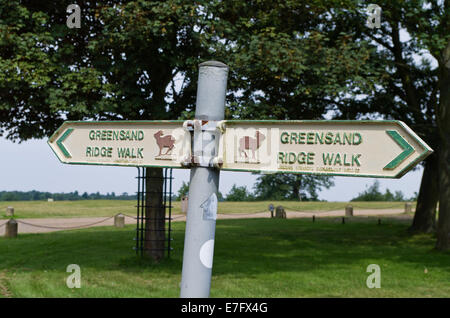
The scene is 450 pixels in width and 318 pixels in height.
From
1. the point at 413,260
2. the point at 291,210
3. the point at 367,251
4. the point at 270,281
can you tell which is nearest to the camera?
the point at 270,281

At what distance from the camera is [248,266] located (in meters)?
13.0

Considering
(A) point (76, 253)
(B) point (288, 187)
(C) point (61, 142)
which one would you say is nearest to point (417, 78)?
(A) point (76, 253)

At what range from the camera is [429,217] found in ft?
72.4

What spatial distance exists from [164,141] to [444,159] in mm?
15009

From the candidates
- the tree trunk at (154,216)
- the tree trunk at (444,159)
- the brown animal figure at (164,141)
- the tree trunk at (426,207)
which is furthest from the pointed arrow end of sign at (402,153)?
the tree trunk at (426,207)

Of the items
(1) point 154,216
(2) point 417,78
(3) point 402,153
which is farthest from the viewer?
(2) point 417,78

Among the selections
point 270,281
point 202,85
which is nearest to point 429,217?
point 270,281

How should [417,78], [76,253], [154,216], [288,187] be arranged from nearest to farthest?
1. [154,216]
2. [76,253]
3. [417,78]
4. [288,187]

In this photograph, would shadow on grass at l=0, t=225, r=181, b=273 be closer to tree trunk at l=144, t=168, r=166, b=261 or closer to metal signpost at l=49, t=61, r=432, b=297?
tree trunk at l=144, t=168, r=166, b=261

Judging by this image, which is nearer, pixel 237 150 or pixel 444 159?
pixel 237 150

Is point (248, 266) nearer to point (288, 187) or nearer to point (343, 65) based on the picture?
point (343, 65)

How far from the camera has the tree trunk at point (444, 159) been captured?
52.8ft

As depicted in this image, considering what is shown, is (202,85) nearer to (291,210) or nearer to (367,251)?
(367,251)

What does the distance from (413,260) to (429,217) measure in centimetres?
815
